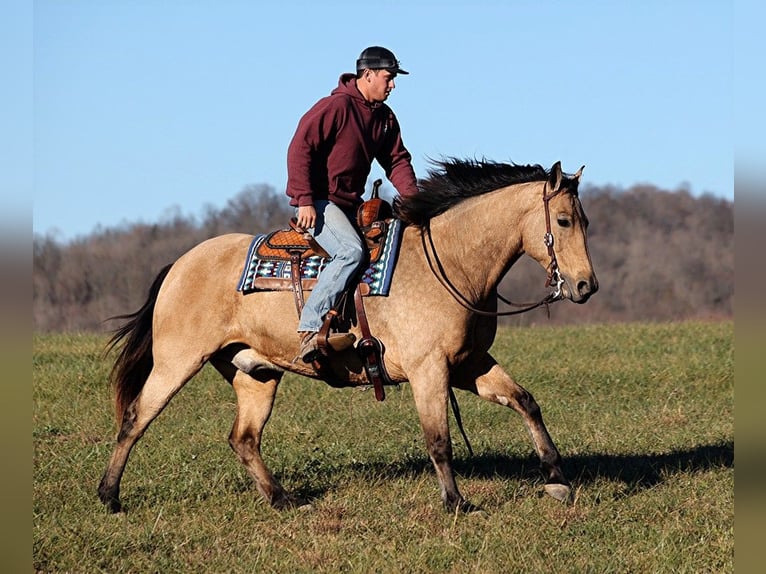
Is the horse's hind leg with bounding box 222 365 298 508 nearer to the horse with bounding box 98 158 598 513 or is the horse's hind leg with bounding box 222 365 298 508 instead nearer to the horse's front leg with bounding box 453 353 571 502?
the horse with bounding box 98 158 598 513

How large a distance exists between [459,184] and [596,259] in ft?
141

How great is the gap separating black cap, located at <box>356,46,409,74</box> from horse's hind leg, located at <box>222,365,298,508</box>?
2424 millimetres

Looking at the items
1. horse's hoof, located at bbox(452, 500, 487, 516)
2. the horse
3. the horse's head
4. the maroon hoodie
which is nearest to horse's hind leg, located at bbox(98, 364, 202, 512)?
the horse

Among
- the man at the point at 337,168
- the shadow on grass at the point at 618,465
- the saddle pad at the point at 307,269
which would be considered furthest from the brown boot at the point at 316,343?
the shadow on grass at the point at 618,465

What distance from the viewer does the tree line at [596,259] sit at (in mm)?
40906

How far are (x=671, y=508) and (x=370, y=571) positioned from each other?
246 cm

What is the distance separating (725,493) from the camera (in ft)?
24.0

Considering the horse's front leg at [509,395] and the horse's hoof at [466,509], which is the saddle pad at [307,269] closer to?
the horse's front leg at [509,395]

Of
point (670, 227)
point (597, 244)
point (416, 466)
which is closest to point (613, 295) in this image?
point (597, 244)

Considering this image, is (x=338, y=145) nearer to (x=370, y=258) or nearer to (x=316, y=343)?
(x=370, y=258)

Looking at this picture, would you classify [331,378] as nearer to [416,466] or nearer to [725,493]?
[416,466]

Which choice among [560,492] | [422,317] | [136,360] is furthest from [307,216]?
[560,492]

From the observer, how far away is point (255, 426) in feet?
25.3

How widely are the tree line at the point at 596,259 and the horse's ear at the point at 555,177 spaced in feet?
98.4
